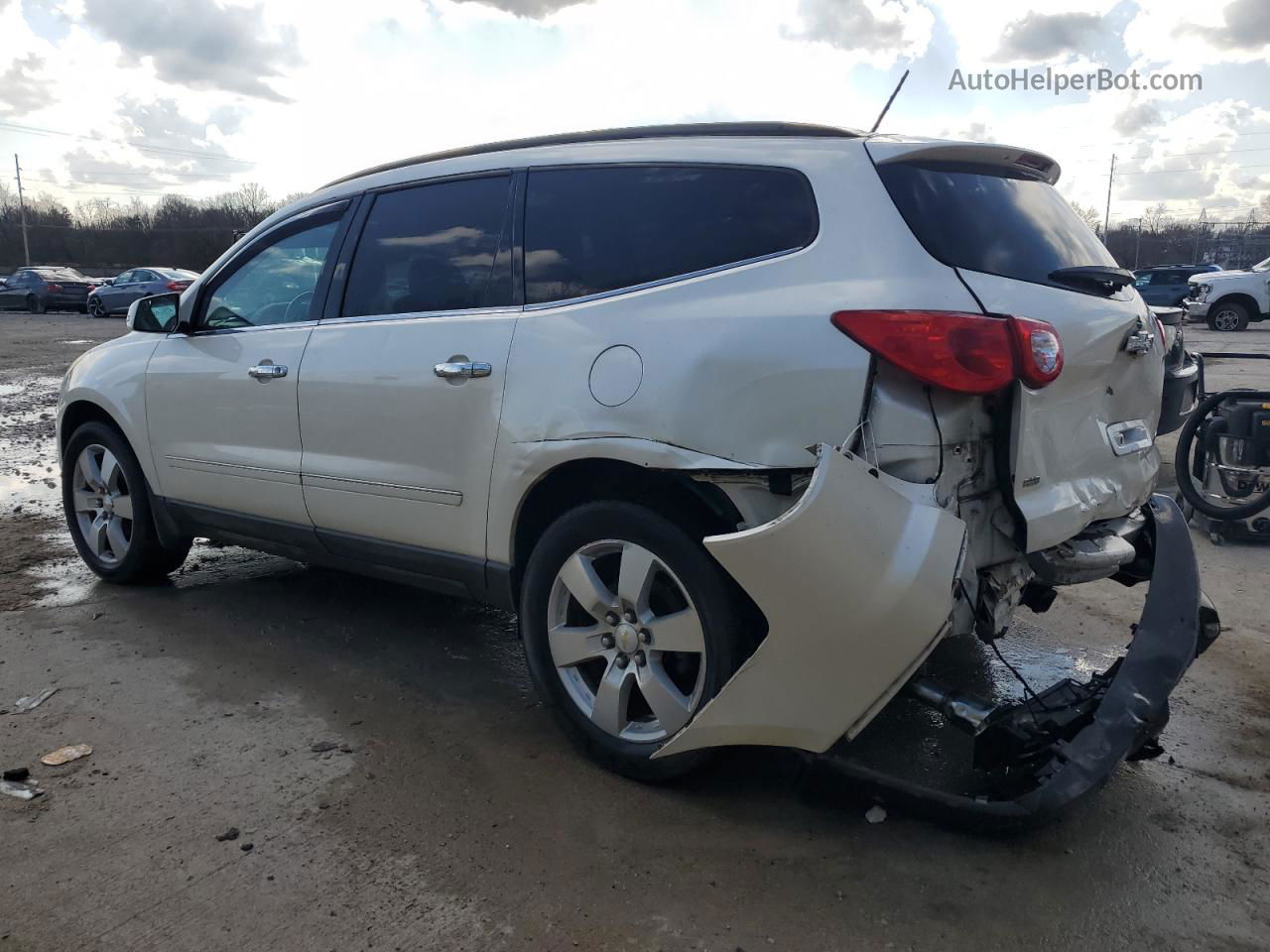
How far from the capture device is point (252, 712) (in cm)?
369

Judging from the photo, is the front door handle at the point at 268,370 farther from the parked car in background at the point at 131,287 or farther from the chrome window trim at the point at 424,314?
Result: the parked car in background at the point at 131,287

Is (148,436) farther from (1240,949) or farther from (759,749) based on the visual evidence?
(1240,949)

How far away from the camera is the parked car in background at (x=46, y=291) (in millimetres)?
33188

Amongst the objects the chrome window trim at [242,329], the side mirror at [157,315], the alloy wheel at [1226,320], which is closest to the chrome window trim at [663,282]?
the chrome window trim at [242,329]

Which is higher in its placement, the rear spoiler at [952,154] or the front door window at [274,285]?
the rear spoiler at [952,154]

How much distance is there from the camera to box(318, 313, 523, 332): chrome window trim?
11.2 ft

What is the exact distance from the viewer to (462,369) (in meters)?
3.41

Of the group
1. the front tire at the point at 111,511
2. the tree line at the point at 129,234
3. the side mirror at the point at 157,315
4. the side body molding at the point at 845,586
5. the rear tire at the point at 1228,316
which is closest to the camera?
the side body molding at the point at 845,586

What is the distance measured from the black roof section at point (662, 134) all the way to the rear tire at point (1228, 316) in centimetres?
2331

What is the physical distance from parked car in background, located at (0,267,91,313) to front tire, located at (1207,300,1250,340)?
1293 inches

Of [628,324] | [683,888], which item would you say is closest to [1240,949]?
[683,888]

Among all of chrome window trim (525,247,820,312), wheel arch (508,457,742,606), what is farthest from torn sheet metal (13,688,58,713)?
chrome window trim (525,247,820,312)

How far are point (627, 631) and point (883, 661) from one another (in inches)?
32.1

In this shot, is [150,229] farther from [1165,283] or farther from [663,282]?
[663,282]
